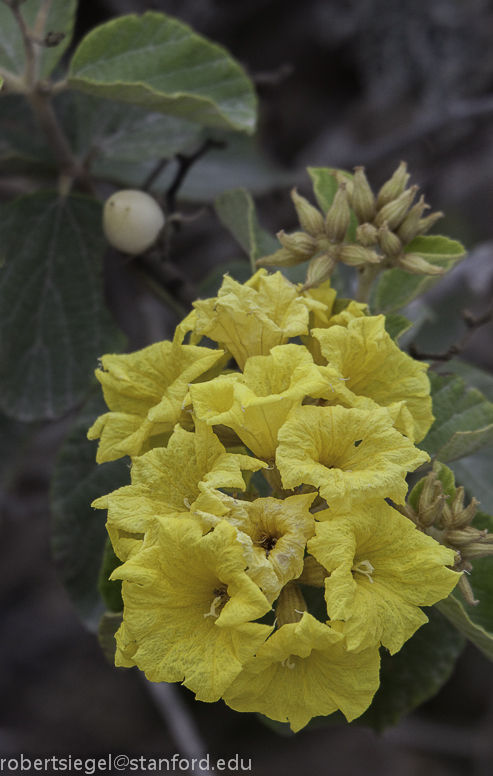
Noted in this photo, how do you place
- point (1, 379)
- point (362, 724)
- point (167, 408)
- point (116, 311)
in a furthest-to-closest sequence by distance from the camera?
1. point (116, 311)
2. point (1, 379)
3. point (362, 724)
4. point (167, 408)

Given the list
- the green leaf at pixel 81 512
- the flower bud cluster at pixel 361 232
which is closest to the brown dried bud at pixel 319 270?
the flower bud cluster at pixel 361 232

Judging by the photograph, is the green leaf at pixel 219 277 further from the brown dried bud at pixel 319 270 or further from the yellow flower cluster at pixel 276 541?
the yellow flower cluster at pixel 276 541

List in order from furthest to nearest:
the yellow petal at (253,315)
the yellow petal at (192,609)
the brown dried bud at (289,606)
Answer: the yellow petal at (253,315), the brown dried bud at (289,606), the yellow petal at (192,609)

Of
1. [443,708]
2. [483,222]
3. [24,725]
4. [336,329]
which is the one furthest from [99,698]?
[483,222]

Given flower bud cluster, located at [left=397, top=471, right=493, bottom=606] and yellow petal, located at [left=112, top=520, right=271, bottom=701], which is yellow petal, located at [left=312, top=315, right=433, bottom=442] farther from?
yellow petal, located at [left=112, top=520, right=271, bottom=701]

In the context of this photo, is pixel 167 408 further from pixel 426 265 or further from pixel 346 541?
pixel 426 265

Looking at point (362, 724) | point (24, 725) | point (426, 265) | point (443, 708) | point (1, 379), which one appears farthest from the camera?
point (443, 708)

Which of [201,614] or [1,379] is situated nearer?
[201,614]
